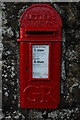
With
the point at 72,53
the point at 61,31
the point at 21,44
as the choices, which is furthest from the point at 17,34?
the point at 72,53

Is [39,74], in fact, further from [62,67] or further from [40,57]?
[62,67]

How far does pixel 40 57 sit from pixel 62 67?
1.20 ft

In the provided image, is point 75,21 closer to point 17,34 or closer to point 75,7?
point 75,7

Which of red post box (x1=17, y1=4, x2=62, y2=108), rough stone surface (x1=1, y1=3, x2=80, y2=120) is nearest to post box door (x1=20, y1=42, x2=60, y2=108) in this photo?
red post box (x1=17, y1=4, x2=62, y2=108)

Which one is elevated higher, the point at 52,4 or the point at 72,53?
the point at 52,4

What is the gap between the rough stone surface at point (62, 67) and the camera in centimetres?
291

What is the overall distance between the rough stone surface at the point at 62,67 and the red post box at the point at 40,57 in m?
0.17

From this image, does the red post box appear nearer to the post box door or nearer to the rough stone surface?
the post box door

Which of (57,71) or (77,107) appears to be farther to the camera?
(77,107)

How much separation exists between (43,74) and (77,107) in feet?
2.24

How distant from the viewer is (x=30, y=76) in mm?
2793

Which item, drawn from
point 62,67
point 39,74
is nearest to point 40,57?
point 39,74

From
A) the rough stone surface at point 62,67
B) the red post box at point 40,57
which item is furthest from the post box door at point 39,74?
the rough stone surface at point 62,67

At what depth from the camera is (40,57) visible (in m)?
2.80
